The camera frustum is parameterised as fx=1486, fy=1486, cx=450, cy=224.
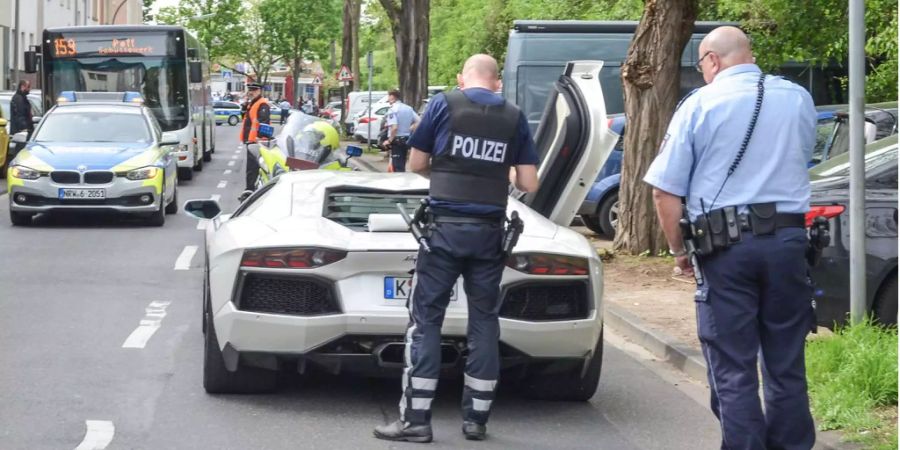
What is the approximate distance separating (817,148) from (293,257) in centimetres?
946

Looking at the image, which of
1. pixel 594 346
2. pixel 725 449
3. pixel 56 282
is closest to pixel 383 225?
pixel 594 346

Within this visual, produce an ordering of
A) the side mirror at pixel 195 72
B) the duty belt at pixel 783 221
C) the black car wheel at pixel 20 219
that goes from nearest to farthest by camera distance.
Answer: the duty belt at pixel 783 221
the black car wheel at pixel 20 219
the side mirror at pixel 195 72

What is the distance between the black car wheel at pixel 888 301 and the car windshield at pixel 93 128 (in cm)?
1160

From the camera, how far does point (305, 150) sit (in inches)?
492

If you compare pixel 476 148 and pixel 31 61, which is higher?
pixel 31 61

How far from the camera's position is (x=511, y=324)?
7.06 meters

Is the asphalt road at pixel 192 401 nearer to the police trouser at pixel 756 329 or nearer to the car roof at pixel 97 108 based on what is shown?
the police trouser at pixel 756 329

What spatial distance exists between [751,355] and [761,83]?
1.03 m

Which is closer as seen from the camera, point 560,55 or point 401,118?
point 560,55

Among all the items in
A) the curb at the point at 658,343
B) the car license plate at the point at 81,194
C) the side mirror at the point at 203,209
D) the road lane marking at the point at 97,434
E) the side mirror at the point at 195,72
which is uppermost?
the side mirror at the point at 195,72

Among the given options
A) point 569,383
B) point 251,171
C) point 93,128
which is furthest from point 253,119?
point 569,383

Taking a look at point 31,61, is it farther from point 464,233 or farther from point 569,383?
point 464,233

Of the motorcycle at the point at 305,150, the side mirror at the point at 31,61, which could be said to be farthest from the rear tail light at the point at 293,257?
the side mirror at the point at 31,61

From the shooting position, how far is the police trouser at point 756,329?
18.1 ft
